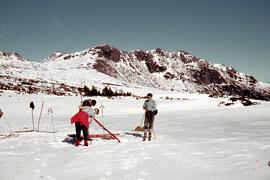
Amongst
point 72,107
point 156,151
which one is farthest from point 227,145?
point 72,107

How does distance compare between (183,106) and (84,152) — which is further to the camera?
(183,106)

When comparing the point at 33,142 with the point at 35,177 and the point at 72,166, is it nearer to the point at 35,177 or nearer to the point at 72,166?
the point at 72,166

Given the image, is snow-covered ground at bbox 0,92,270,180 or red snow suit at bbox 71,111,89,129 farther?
red snow suit at bbox 71,111,89,129

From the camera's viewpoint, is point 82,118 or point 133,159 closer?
point 133,159

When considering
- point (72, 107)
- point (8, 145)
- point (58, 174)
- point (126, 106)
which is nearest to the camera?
point (58, 174)

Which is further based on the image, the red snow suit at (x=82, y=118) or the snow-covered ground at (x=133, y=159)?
the red snow suit at (x=82, y=118)

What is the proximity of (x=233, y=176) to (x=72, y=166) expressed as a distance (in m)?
4.38

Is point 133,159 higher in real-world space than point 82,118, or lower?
lower

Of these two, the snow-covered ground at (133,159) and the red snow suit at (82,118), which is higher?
the red snow suit at (82,118)

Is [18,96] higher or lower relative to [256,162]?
higher

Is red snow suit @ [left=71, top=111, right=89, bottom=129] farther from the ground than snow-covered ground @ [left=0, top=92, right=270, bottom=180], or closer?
farther from the ground

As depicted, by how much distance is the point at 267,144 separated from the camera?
11133 mm

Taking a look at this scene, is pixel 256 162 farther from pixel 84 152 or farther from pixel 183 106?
pixel 183 106

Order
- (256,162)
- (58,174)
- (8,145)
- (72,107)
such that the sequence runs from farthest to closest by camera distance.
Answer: (72,107)
(8,145)
(256,162)
(58,174)
